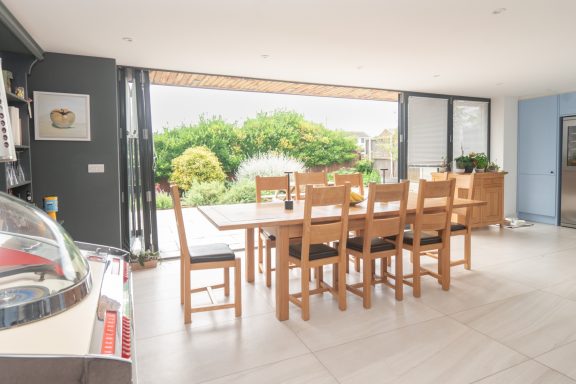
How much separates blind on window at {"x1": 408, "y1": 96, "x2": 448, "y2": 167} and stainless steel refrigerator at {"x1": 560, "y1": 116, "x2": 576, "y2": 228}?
1.88 m

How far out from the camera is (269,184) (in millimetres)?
4156

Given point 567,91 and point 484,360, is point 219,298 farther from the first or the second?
point 567,91

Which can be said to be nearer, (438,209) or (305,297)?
(305,297)

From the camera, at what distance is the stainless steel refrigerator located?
20.2 feet

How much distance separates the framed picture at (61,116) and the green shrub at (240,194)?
4924mm

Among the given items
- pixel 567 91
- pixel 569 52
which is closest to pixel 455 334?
pixel 569 52

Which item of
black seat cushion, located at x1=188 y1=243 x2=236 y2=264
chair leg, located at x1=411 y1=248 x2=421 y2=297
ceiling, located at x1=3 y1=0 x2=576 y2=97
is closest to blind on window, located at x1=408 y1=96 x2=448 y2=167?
ceiling, located at x1=3 y1=0 x2=576 y2=97

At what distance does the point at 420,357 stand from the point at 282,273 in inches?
43.4

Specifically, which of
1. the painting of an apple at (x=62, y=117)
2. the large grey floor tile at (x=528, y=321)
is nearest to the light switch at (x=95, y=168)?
the painting of an apple at (x=62, y=117)

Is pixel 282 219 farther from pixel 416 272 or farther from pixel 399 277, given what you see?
pixel 416 272

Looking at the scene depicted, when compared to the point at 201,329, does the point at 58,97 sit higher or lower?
higher

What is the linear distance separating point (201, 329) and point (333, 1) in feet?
8.41

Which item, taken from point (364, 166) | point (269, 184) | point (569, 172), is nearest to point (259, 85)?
point (269, 184)

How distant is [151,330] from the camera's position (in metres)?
2.74
